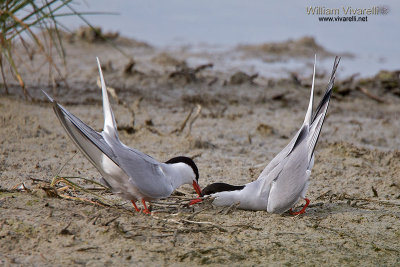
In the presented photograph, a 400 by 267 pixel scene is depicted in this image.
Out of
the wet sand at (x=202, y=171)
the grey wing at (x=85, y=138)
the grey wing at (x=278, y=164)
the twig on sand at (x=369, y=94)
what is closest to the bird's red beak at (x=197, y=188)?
the wet sand at (x=202, y=171)

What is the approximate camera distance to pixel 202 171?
14.2ft

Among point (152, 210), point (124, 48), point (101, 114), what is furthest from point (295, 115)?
point (124, 48)

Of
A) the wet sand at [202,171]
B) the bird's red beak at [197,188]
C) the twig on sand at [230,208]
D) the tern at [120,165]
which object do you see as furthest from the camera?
the bird's red beak at [197,188]

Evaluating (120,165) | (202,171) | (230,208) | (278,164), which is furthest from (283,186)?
(202,171)

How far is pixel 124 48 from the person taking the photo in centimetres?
961

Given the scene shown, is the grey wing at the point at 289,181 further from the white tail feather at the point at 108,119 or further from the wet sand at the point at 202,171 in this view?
the white tail feather at the point at 108,119

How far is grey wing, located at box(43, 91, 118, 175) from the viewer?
9.75ft

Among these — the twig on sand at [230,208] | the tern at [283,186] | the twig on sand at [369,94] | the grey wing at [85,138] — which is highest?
the grey wing at [85,138]

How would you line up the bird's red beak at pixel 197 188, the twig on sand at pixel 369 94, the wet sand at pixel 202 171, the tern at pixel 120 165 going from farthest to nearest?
the twig on sand at pixel 369 94
the bird's red beak at pixel 197 188
the tern at pixel 120 165
the wet sand at pixel 202 171

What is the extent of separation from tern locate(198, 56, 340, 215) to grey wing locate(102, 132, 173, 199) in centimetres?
23

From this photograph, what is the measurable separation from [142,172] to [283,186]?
823 mm

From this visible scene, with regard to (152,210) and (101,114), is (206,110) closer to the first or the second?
(101,114)

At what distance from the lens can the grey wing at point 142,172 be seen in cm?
321

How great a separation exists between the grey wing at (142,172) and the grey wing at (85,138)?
0.20ft
